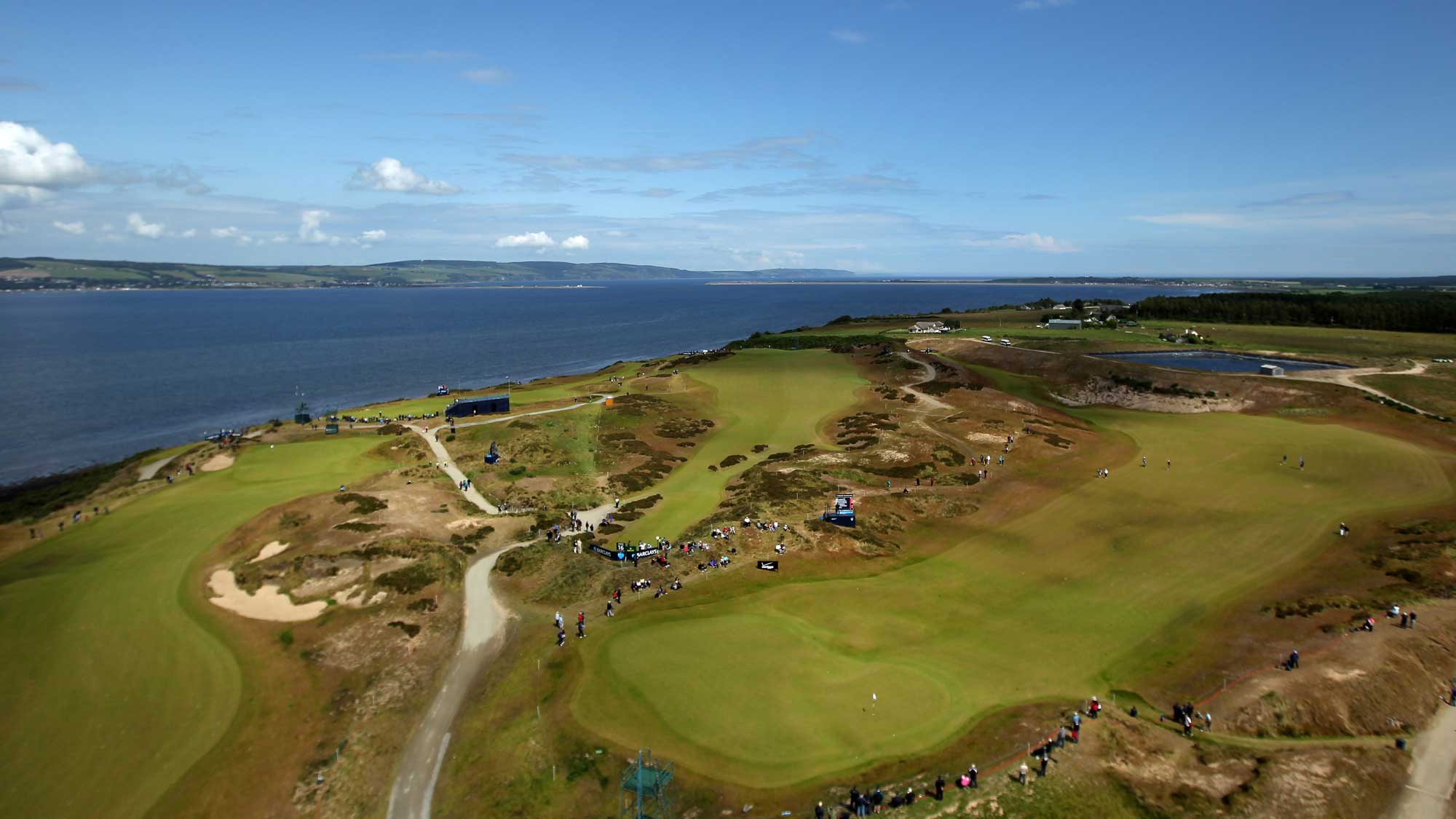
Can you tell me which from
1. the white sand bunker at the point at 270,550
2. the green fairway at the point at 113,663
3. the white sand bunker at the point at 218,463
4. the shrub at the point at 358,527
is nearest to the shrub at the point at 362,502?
the shrub at the point at 358,527

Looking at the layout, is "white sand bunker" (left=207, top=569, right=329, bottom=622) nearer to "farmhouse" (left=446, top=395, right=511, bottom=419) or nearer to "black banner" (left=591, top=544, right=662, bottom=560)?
"black banner" (left=591, top=544, right=662, bottom=560)

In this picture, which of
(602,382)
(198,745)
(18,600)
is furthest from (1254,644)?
(602,382)

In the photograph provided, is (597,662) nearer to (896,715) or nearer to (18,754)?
(896,715)

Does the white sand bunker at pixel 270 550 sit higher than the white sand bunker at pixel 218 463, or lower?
lower

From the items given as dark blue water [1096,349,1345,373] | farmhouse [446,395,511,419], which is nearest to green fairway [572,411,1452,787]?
dark blue water [1096,349,1345,373]

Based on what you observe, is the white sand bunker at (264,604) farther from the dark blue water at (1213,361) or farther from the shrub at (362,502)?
the dark blue water at (1213,361)

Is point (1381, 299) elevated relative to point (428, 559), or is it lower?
elevated

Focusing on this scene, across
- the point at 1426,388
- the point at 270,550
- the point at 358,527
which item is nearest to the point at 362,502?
the point at 358,527
